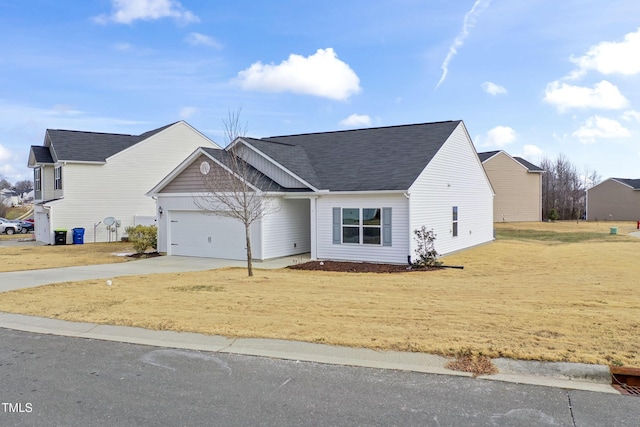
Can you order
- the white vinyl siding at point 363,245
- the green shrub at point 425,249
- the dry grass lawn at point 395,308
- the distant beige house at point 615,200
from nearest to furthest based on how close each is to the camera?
the dry grass lawn at point 395,308
the green shrub at point 425,249
the white vinyl siding at point 363,245
the distant beige house at point 615,200

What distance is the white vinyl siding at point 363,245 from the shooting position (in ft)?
55.3

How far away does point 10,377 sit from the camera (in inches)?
221

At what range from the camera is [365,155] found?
65.9 ft

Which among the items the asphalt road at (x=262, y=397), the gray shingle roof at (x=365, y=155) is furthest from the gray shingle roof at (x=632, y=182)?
the asphalt road at (x=262, y=397)

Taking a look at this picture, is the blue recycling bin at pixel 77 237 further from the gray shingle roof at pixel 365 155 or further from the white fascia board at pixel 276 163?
the gray shingle roof at pixel 365 155

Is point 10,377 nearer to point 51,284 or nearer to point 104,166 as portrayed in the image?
point 51,284

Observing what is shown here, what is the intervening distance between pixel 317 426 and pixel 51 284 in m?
10.7

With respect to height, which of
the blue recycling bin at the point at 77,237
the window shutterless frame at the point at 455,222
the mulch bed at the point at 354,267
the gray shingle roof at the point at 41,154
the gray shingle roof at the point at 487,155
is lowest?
the mulch bed at the point at 354,267

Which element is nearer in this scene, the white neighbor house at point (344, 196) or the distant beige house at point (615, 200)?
the white neighbor house at point (344, 196)

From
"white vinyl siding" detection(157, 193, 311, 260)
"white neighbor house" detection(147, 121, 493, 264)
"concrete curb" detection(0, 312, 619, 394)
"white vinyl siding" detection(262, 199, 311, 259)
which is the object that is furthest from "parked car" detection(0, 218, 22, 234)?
"concrete curb" detection(0, 312, 619, 394)

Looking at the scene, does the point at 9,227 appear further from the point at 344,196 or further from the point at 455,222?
the point at 455,222

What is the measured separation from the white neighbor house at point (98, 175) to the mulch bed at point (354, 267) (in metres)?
15.8

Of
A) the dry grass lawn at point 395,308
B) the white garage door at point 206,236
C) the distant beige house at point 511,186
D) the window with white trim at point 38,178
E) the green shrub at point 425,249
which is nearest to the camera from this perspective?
the dry grass lawn at point 395,308

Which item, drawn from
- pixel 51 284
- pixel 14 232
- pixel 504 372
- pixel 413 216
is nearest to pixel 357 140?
pixel 413 216
